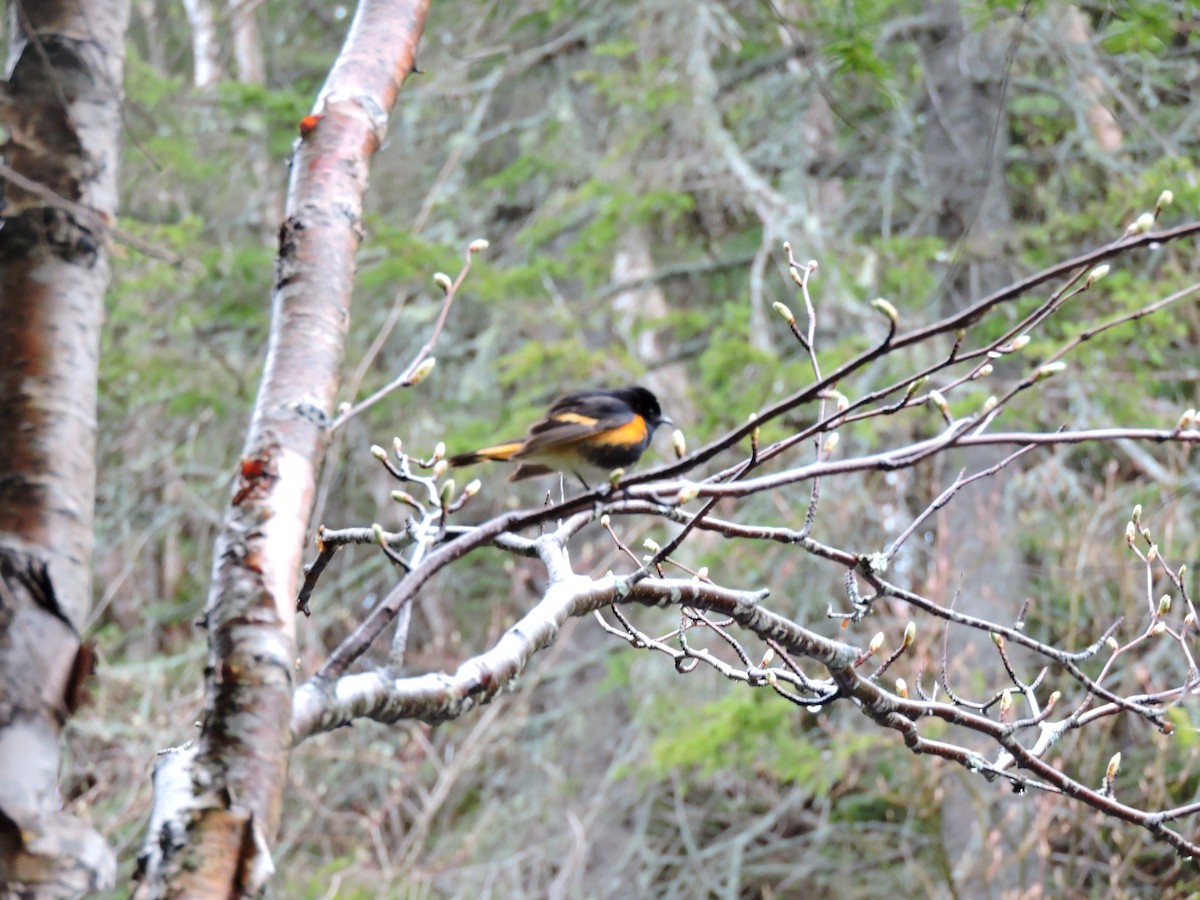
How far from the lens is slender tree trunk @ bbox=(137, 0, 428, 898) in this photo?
110cm

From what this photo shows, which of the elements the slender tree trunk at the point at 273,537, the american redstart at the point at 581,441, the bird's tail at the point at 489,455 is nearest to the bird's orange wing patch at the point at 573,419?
the american redstart at the point at 581,441

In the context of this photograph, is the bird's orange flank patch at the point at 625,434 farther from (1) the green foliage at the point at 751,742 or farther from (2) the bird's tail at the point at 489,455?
(1) the green foliage at the point at 751,742

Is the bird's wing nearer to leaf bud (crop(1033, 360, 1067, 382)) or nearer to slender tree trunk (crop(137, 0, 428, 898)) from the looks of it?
slender tree trunk (crop(137, 0, 428, 898))

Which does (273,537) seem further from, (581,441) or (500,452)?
(581,441)

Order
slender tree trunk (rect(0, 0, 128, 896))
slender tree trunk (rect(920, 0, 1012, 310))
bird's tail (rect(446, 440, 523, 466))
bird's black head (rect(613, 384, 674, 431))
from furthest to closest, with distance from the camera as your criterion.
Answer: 1. slender tree trunk (rect(920, 0, 1012, 310))
2. bird's black head (rect(613, 384, 674, 431))
3. bird's tail (rect(446, 440, 523, 466))
4. slender tree trunk (rect(0, 0, 128, 896))

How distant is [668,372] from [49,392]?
25.1 ft

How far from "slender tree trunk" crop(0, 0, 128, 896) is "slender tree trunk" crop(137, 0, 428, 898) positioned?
0.47 feet

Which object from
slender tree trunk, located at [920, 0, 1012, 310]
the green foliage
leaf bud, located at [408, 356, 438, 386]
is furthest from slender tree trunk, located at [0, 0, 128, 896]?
slender tree trunk, located at [920, 0, 1012, 310]

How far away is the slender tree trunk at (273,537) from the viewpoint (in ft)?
3.59

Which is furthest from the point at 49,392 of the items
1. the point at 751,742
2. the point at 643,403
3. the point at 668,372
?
the point at 668,372

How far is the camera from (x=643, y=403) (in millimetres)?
3652

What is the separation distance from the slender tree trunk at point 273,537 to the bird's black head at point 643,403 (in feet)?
6.08

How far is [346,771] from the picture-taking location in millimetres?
8914

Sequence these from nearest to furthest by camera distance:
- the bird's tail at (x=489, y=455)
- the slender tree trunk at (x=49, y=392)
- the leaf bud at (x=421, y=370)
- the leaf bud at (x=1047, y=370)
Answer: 1. the slender tree trunk at (x=49, y=392)
2. the leaf bud at (x=1047, y=370)
3. the leaf bud at (x=421, y=370)
4. the bird's tail at (x=489, y=455)
